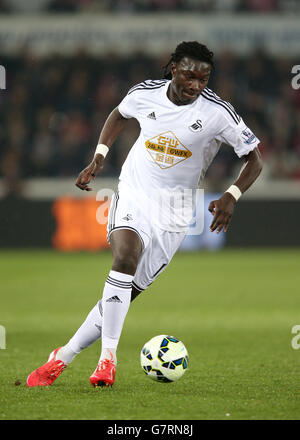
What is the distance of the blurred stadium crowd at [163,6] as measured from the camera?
17.5 m

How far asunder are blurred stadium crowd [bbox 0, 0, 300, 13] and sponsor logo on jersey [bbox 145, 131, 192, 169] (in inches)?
503

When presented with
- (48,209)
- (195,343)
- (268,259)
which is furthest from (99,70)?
(195,343)

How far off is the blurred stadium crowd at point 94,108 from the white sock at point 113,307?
11282 mm

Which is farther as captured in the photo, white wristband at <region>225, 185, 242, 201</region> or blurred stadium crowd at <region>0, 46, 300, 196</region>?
blurred stadium crowd at <region>0, 46, 300, 196</region>

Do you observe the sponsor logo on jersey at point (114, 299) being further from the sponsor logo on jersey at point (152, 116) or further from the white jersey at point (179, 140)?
the sponsor logo on jersey at point (152, 116)

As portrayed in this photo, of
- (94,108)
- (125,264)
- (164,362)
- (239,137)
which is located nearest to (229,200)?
(239,137)

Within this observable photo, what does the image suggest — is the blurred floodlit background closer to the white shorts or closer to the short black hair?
the white shorts

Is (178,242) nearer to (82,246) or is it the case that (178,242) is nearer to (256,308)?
(256,308)

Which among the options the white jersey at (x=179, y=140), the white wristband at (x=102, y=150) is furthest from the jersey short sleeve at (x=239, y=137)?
the white wristband at (x=102, y=150)

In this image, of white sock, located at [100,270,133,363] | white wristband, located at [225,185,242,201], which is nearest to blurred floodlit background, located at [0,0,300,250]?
white wristband, located at [225,185,242,201]

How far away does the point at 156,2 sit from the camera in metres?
17.6

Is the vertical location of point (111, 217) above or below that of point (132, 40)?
below

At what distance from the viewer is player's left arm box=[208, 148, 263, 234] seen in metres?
4.84

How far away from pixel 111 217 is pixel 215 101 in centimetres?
98
